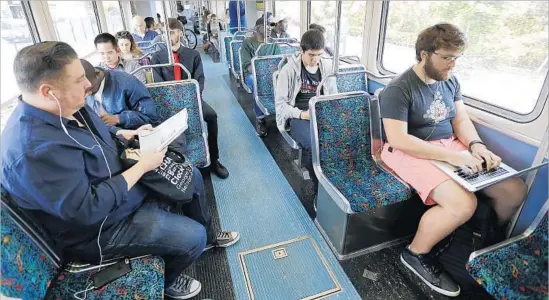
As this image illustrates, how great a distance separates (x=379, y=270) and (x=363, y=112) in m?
1.14

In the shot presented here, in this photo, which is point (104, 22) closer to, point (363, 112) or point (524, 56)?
point (363, 112)

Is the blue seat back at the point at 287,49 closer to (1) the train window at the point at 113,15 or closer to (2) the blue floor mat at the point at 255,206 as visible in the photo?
(2) the blue floor mat at the point at 255,206

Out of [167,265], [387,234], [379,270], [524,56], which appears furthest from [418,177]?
[167,265]

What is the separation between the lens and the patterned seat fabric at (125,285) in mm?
1297

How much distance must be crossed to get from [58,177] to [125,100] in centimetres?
136

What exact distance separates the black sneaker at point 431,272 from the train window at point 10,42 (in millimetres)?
2580

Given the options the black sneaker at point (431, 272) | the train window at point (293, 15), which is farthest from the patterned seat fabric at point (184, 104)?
the train window at point (293, 15)

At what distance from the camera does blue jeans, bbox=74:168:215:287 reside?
142cm

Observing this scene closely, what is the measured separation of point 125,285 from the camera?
1.34 m

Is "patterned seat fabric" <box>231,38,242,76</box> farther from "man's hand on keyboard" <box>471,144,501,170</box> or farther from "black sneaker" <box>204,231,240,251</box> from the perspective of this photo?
"man's hand on keyboard" <box>471,144,501,170</box>

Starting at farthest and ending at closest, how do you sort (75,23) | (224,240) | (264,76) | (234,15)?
(234,15) → (264,76) → (75,23) → (224,240)

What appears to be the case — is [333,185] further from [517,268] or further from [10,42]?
[10,42]

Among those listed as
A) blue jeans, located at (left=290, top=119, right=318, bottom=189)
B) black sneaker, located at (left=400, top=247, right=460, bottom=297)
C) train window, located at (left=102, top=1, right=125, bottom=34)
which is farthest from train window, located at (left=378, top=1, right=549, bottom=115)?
train window, located at (left=102, top=1, right=125, bottom=34)

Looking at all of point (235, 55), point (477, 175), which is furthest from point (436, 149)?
point (235, 55)
